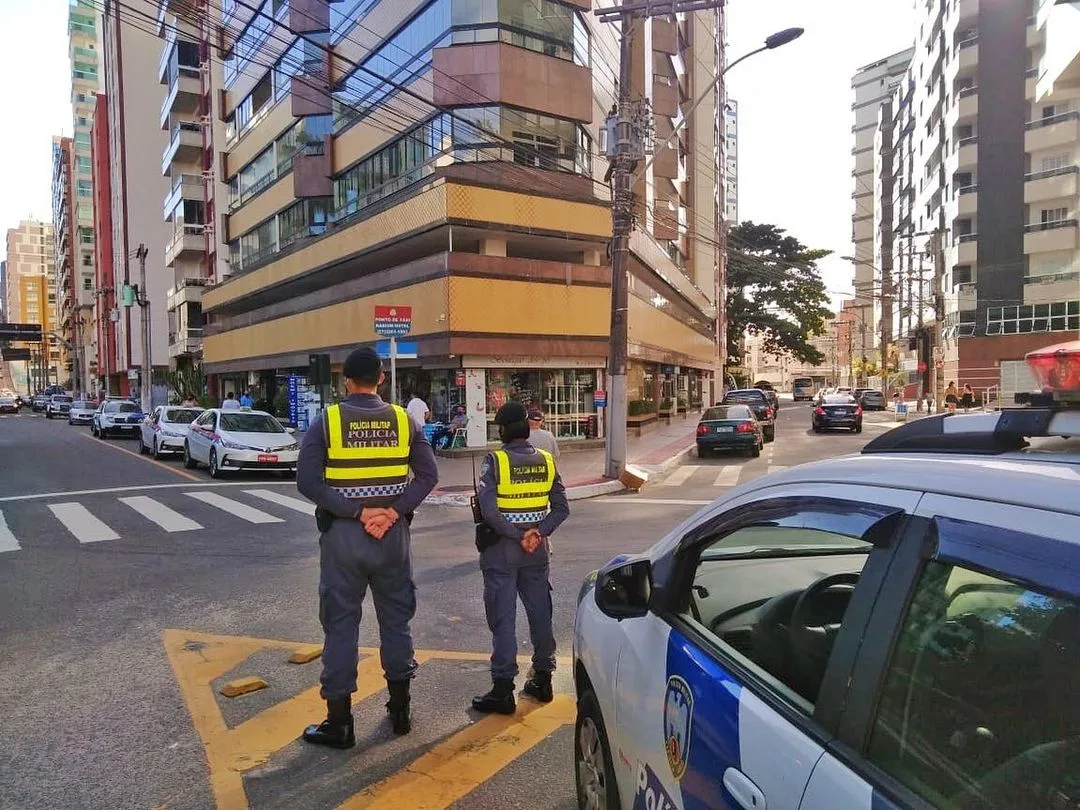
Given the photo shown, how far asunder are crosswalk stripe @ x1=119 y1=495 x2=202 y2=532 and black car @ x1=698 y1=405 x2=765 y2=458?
46.3 feet

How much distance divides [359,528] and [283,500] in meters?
9.85

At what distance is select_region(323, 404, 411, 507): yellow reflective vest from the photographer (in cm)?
384

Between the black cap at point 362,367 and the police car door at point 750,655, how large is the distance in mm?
→ 1967

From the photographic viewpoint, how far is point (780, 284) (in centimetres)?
6238

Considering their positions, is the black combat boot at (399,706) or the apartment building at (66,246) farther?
the apartment building at (66,246)

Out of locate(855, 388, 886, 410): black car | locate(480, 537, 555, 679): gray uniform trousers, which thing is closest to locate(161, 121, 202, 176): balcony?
locate(855, 388, 886, 410): black car

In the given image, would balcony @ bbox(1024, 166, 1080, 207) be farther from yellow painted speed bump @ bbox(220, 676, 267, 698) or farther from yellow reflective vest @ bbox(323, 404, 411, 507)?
yellow painted speed bump @ bbox(220, 676, 267, 698)

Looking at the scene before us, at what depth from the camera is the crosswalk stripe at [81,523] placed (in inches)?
370

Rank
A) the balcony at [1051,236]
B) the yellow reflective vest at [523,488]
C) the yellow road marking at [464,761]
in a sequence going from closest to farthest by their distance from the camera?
1. the yellow road marking at [464,761]
2. the yellow reflective vest at [523,488]
3. the balcony at [1051,236]

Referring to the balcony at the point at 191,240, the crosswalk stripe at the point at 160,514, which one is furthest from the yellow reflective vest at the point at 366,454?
the balcony at the point at 191,240

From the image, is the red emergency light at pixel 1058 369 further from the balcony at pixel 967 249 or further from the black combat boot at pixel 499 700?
the balcony at pixel 967 249

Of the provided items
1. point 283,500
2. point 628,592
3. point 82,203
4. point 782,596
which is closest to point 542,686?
point 628,592

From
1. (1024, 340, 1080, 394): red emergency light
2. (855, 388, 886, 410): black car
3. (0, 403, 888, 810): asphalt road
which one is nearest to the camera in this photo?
(1024, 340, 1080, 394): red emergency light

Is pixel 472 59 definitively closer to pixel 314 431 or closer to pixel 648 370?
pixel 648 370
